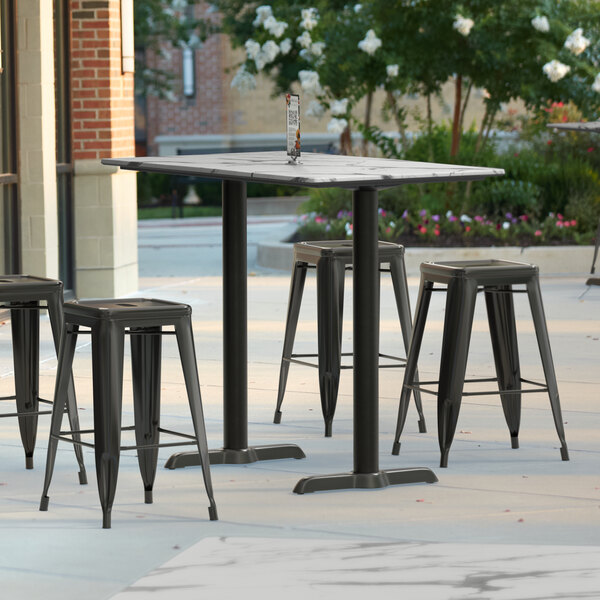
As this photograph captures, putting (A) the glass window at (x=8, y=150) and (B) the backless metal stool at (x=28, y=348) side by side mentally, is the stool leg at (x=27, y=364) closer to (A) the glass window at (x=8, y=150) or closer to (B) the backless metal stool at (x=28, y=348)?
(B) the backless metal stool at (x=28, y=348)

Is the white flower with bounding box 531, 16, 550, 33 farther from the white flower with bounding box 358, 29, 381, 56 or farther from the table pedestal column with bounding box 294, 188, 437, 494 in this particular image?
the table pedestal column with bounding box 294, 188, 437, 494

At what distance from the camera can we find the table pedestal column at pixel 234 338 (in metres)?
6.60

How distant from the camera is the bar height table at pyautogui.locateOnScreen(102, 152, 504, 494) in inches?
233

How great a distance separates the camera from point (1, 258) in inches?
438

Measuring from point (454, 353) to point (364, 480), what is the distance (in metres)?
0.77

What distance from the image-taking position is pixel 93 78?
12.4 m

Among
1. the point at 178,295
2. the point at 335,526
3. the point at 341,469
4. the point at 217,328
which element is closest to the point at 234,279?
the point at 341,469

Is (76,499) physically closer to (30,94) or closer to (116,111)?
(30,94)

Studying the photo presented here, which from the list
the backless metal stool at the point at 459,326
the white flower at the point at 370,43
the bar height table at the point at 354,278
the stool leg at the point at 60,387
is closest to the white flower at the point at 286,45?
the white flower at the point at 370,43

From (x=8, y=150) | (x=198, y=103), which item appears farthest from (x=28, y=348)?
(x=198, y=103)

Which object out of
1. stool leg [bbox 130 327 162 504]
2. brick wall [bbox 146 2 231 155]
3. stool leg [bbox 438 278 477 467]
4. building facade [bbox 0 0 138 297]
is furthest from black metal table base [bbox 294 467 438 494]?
brick wall [bbox 146 2 231 155]

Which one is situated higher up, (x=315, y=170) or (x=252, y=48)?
(x=252, y=48)

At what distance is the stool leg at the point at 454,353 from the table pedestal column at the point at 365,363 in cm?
40

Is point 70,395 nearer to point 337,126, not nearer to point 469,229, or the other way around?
point 469,229
